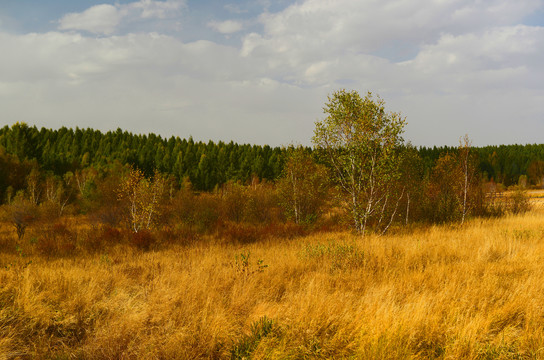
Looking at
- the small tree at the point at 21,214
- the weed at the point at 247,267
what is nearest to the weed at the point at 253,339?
the weed at the point at 247,267

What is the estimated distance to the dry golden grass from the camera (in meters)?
3.77

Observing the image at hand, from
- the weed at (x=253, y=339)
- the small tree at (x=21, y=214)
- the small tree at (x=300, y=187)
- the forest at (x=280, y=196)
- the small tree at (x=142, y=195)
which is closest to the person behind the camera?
the weed at (x=253, y=339)

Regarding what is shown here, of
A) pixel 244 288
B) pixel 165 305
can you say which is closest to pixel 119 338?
pixel 165 305

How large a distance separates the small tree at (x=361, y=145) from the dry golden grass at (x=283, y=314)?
627cm

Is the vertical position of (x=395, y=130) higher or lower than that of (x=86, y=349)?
higher

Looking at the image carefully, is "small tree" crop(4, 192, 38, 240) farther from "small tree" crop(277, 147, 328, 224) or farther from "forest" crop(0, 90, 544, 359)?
"small tree" crop(277, 147, 328, 224)

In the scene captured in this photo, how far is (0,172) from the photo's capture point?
44.6m

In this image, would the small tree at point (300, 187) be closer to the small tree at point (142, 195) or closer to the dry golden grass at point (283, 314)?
the small tree at point (142, 195)

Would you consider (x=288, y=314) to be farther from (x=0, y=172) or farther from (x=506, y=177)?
(x=506, y=177)

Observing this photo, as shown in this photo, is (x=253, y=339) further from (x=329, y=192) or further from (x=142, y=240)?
(x=142, y=240)

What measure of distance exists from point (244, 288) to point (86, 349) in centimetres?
270

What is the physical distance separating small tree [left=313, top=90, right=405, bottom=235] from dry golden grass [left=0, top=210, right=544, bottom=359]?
6.27 meters

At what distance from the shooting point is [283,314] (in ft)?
15.0

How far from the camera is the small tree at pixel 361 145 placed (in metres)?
12.9
